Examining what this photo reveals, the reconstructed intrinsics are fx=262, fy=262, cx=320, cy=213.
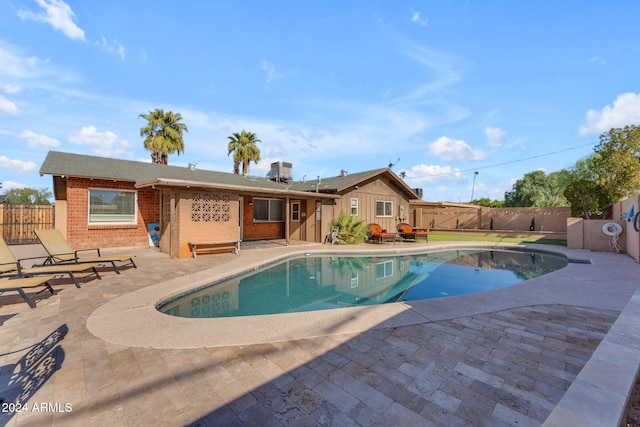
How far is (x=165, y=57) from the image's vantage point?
1112 centimetres

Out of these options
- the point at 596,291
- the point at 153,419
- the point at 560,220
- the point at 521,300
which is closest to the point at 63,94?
the point at 153,419

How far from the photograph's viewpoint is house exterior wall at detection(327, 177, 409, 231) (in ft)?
50.4

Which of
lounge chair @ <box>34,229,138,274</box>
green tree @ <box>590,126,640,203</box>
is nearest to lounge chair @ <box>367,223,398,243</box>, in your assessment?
lounge chair @ <box>34,229,138,274</box>

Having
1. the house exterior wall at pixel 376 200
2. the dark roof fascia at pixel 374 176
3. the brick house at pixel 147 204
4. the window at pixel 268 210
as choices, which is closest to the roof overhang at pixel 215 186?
the brick house at pixel 147 204

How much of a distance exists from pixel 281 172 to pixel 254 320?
53.8 feet

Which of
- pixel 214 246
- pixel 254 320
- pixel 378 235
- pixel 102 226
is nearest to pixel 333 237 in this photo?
pixel 378 235

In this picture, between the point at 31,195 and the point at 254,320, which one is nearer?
the point at 254,320

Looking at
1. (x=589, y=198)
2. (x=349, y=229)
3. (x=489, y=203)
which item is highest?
(x=489, y=203)

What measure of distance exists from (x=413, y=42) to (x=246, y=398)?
13.2 metres

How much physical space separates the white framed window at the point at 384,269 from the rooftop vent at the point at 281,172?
11412 millimetres

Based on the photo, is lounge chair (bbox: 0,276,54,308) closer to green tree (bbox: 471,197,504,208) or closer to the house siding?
the house siding

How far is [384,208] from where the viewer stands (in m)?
17.7

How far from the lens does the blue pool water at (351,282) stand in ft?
18.5

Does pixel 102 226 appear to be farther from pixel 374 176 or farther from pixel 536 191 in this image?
pixel 536 191
